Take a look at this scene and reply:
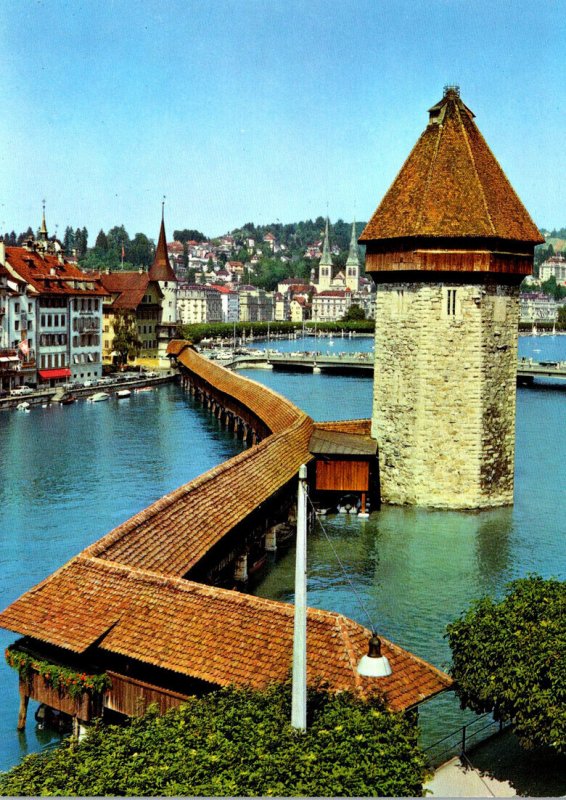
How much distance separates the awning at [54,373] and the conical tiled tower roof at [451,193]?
35509 mm

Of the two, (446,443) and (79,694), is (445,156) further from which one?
(79,694)

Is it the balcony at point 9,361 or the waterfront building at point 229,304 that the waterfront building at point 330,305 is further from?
the balcony at point 9,361

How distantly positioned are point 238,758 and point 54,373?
5343 centimetres

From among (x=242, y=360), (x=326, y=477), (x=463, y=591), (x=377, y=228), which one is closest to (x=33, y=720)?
(x=463, y=591)

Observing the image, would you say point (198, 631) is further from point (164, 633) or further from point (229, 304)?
point (229, 304)

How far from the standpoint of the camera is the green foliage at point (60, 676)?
12.6 metres

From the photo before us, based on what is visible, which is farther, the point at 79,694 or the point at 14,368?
the point at 14,368

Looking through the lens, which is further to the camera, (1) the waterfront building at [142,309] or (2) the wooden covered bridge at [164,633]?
(1) the waterfront building at [142,309]

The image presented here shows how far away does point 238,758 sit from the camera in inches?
331

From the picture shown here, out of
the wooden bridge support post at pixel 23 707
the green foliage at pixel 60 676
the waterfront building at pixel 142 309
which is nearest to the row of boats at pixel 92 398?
the waterfront building at pixel 142 309

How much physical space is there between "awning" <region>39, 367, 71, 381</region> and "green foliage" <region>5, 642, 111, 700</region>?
46.9 meters

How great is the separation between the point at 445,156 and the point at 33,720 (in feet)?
58.7

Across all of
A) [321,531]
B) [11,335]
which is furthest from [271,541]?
[11,335]

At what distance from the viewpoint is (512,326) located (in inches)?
1051
